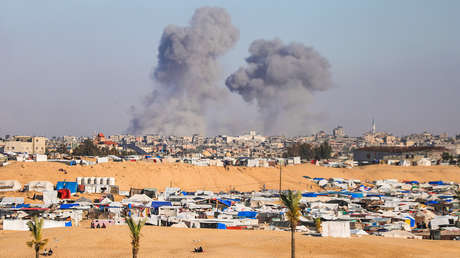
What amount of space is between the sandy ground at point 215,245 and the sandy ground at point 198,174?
17.9 m

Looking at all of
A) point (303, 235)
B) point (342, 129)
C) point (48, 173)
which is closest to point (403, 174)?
point (48, 173)

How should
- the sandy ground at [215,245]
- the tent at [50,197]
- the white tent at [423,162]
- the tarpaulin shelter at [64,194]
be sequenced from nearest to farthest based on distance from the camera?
the sandy ground at [215,245]
the tent at [50,197]
the tarpaulin shelter at [64,194]
the white tent at [423,162]

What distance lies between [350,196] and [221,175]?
13569 mm

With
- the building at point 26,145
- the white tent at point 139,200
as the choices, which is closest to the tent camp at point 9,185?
the white tent at point 139,200

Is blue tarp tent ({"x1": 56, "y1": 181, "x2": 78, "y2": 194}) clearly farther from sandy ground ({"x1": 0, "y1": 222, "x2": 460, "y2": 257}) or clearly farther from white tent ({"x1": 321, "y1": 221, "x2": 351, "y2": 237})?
white tent ({"x1": 321, "y1": 221, "x2": 351, "y2": 237})

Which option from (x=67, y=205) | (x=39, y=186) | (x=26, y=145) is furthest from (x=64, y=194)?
(x=26, y=145)

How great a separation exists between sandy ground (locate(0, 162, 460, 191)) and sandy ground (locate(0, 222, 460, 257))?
1787 cm

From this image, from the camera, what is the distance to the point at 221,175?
45.0m

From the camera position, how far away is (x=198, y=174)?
44.1 meters

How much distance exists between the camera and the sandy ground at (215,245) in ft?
54.3

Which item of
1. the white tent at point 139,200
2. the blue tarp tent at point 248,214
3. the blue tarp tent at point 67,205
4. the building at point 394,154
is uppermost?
the building at point 394,154

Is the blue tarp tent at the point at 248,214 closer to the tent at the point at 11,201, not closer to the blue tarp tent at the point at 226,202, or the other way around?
the blue tarp tent at the point at 226,202

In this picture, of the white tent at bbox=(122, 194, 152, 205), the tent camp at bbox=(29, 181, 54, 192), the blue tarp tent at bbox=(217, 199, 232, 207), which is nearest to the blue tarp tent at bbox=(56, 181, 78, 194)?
the tent camp at bbox=(29, 181, 54, 192)

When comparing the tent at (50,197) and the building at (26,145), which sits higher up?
the building at (26,145)
